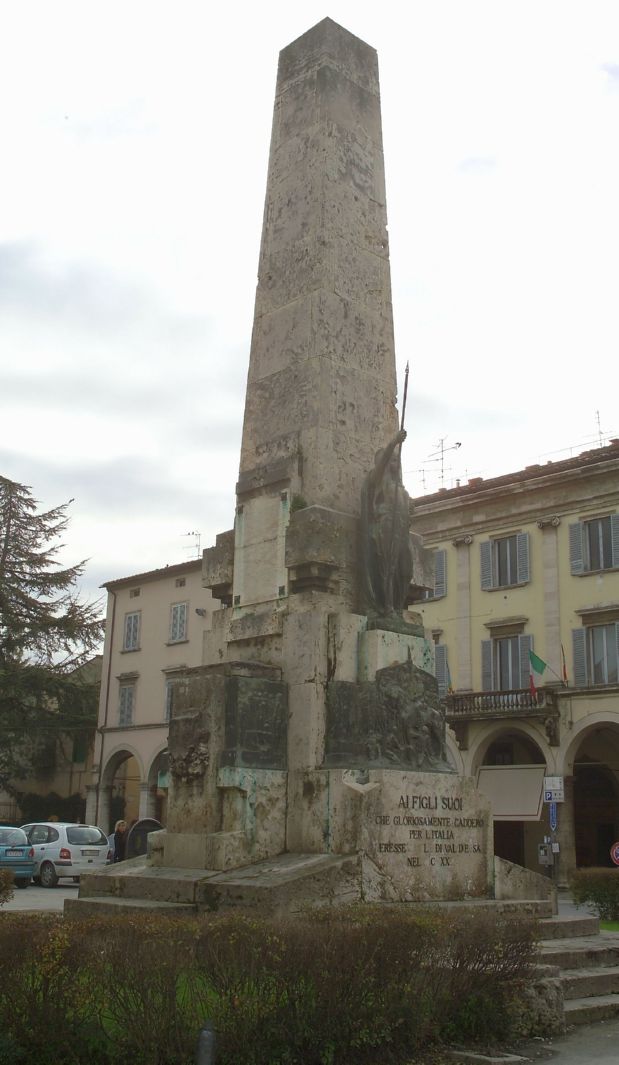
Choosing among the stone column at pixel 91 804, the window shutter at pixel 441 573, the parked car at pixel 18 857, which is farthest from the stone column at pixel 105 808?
the parked car at pixel 18 857

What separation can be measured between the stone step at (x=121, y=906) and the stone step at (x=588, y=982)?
242 centimetres

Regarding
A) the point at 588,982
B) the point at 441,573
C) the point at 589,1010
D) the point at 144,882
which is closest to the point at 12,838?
the point at 144,882

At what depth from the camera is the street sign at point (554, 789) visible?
2875 centimetres

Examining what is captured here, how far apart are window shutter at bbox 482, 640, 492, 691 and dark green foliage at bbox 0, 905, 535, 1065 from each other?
26.5 metres

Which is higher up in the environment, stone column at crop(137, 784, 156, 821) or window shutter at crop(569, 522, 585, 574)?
window shutter at crop(569, 522, 585, 574)

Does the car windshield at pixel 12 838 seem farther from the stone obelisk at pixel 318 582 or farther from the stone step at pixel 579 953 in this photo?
the stone step at pixel 579 953

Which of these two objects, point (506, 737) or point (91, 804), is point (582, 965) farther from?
point (91, 804)

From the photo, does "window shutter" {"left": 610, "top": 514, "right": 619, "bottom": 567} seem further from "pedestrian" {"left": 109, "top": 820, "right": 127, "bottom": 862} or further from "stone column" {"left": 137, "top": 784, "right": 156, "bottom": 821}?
"stone column" {"left": 137, "top": 784, "right": 156, "bottom": 821}

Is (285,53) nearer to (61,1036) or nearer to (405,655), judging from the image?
(405,655)

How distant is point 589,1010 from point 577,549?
2463cm

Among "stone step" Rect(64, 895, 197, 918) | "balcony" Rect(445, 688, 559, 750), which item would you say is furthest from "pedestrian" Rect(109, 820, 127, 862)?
"stone step" Rect(64, 895, 197, 918)

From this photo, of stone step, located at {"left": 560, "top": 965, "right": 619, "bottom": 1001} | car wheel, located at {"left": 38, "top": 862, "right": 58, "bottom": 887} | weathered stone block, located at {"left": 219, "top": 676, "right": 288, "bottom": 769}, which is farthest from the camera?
car wheel, located at {"left": 38, "top": 862, "right": 58, "bottom": 887}

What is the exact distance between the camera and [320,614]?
8789 millimetres

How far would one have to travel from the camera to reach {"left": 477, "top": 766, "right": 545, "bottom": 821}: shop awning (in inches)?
1201
